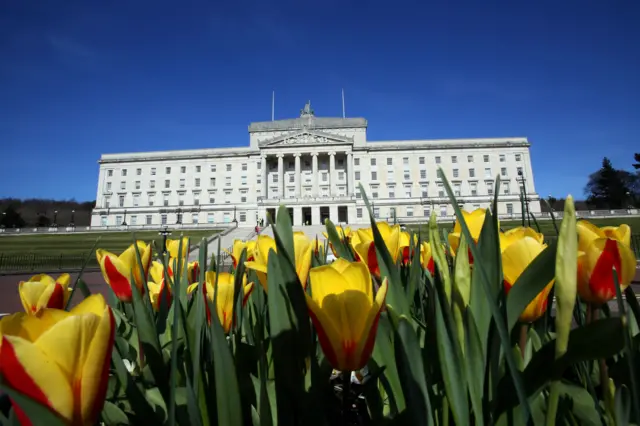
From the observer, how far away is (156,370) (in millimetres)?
672

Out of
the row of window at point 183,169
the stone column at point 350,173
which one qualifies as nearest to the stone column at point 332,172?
the stone column at point 350,173

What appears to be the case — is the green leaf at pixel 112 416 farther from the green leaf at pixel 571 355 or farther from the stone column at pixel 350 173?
the stone column at pixel 350 173

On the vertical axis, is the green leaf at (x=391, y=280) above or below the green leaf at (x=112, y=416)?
above

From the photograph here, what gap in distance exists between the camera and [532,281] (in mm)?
498

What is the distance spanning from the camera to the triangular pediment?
145 feet

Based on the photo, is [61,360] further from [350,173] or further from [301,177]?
[301,177]

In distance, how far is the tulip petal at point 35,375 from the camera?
1.15 ft

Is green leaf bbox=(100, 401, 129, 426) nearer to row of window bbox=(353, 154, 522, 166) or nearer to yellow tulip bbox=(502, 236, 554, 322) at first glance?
yellow tulip bbox=(502, 236, 554, 322)

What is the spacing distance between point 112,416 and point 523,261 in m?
0.88

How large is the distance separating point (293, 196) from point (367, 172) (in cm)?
1077

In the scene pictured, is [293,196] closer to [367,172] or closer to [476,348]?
[367,172]

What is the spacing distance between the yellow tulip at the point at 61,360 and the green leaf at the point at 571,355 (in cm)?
57

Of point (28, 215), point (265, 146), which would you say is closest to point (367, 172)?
point (265, 146)

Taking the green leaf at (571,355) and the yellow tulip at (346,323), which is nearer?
the green leaf at (571,355)
